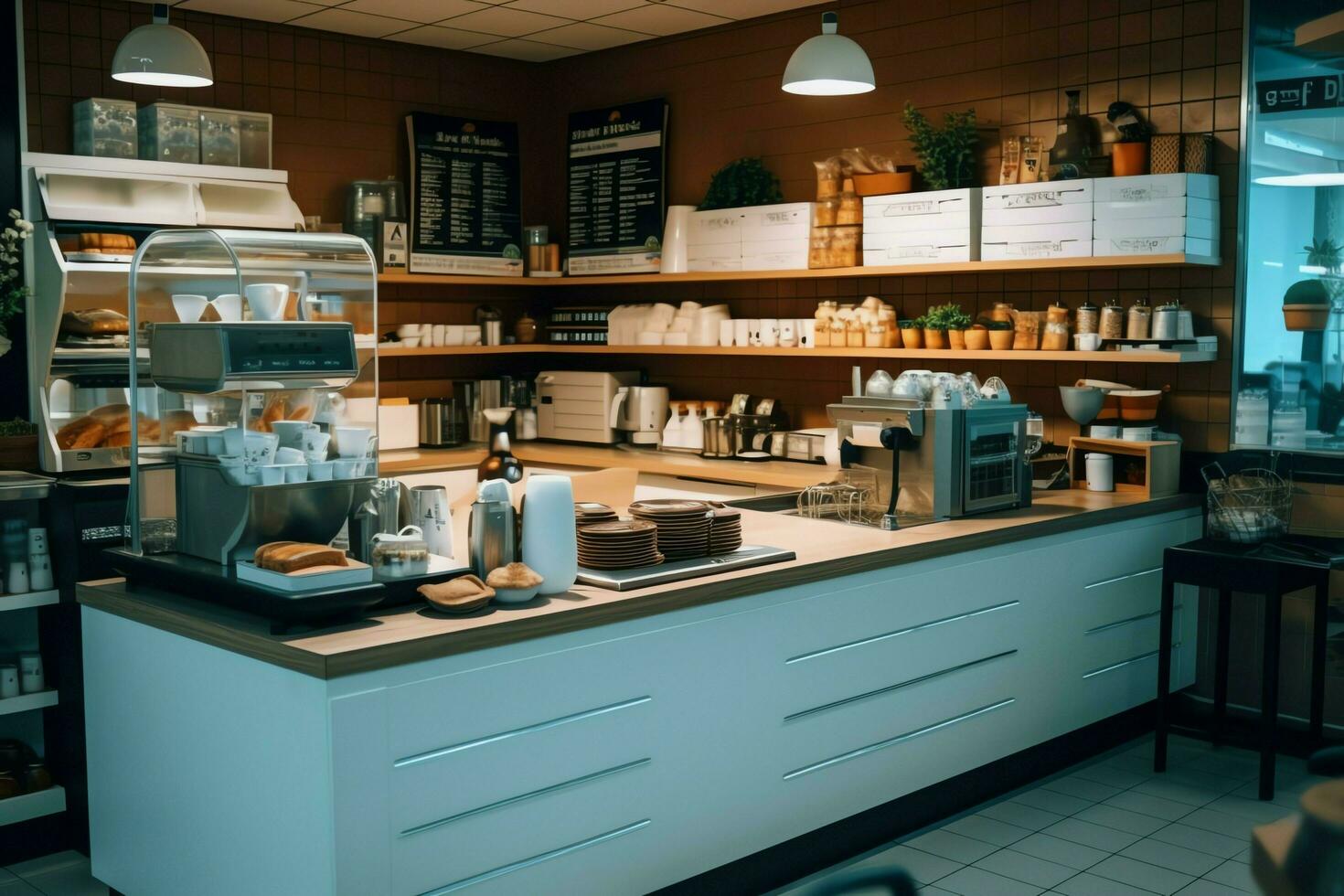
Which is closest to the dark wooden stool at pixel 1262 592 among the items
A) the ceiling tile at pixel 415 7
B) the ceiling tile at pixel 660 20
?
the ceiling tile at pixel 660 20

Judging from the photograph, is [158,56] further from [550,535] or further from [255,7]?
[550,535]

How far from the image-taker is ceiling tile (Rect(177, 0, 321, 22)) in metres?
5.53

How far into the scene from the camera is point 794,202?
222 inches

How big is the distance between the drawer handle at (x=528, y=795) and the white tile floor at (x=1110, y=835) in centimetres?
75

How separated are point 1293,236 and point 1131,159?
634 millimetres

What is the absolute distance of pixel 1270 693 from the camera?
13.2 feet

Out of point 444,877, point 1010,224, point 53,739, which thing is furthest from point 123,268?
point 1010,224

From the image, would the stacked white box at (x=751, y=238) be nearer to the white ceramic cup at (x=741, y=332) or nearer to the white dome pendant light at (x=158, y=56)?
the white ceramic cup at (x=741, y=332)

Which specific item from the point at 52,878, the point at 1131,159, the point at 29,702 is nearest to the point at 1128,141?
the point at 1131,159

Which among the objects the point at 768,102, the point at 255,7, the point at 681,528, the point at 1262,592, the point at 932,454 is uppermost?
the point at 255,7

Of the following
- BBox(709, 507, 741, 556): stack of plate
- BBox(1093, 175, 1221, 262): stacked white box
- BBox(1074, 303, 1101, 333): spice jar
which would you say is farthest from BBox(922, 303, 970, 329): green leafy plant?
BBox(709, 507, 741, 556): stack of plate

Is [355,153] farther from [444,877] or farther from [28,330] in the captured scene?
[444,877]

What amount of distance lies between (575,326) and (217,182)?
2.04 meters

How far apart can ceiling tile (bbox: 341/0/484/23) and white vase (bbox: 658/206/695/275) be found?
130 centimetres
